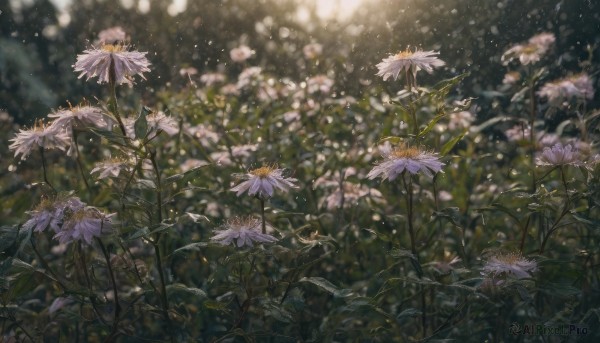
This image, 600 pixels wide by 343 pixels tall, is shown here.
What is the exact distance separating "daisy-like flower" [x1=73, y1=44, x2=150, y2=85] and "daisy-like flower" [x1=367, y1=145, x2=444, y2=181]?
2.25 ft

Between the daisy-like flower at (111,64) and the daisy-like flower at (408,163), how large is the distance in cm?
69

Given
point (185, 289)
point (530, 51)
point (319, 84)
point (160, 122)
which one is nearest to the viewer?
point (185, 289)

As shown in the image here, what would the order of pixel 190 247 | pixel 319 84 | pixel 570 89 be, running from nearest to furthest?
pixel 190 247
pixel 570 89
pixel 319 84

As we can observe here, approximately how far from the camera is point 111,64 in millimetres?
2049

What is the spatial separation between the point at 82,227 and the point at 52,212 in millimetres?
109

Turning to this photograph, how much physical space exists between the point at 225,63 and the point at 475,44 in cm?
158

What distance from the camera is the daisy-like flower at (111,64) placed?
6.70 feet

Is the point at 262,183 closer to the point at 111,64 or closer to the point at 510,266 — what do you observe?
the point at 111,64

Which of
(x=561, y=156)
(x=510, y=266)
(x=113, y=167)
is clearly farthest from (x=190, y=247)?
(x=561, y=156)

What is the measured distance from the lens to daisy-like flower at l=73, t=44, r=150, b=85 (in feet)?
6.70

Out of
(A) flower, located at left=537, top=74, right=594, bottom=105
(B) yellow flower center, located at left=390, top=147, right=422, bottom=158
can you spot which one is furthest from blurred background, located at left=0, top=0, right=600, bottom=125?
(B) yellow flower center, located at left=390, top=147, right=422, bottom=158

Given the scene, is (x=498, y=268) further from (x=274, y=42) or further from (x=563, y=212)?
(x=274, y=42)

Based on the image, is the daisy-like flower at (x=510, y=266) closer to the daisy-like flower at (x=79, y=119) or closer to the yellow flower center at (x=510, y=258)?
the yellow flower center at (x=510, y=258)

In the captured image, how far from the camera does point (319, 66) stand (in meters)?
3.91
